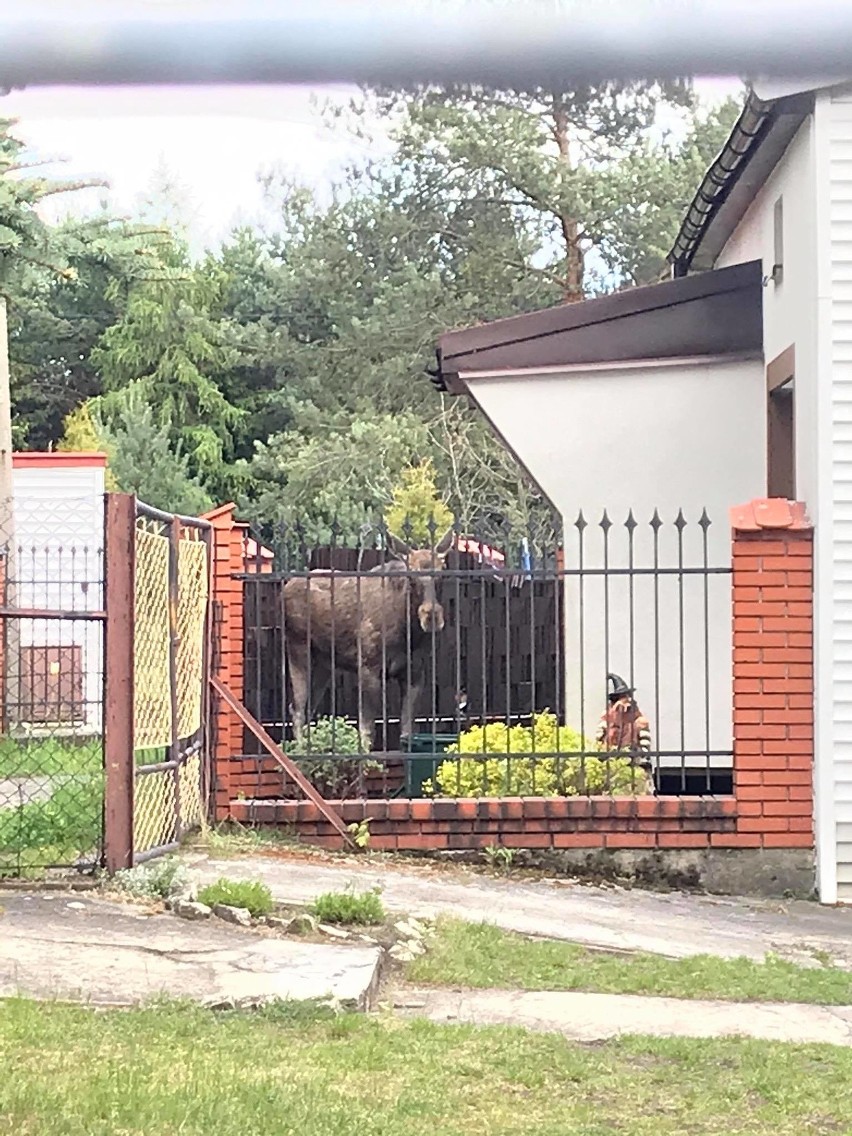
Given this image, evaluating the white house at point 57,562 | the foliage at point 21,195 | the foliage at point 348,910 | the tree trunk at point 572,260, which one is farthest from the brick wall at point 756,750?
the white house at point 57,562

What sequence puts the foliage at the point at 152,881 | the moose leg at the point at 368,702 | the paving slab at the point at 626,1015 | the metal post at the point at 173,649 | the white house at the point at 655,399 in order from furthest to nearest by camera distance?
the white house at the point at 655,399
the moose leg at the point at 368,702
the metal post at the point at 173,649
the foliage at the point at 152,881
the paving slab at the point at 626,1015

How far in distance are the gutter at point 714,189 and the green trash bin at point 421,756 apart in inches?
164

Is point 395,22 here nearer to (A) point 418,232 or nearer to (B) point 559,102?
(B) point 559,102

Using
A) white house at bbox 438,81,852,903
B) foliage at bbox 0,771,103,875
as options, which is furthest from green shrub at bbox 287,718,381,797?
white house at bbox 438,81,852,903

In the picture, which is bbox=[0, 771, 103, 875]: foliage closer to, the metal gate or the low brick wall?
the metal gate

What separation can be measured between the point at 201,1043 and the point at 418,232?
544cm

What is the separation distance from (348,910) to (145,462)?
1136 inches

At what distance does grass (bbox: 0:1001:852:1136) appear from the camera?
13.3ft

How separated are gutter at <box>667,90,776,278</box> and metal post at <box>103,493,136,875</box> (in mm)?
3652

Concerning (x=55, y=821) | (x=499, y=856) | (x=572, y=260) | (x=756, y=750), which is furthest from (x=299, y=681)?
(x=572, y=260)

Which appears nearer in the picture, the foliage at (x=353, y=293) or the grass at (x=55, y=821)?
the foliage at (x=353, y=293)

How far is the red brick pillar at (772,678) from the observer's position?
918cm

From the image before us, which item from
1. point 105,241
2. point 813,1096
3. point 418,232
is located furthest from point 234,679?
point 105,241

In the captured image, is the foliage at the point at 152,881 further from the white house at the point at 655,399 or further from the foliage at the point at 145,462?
the foliage at the point at 145,462
